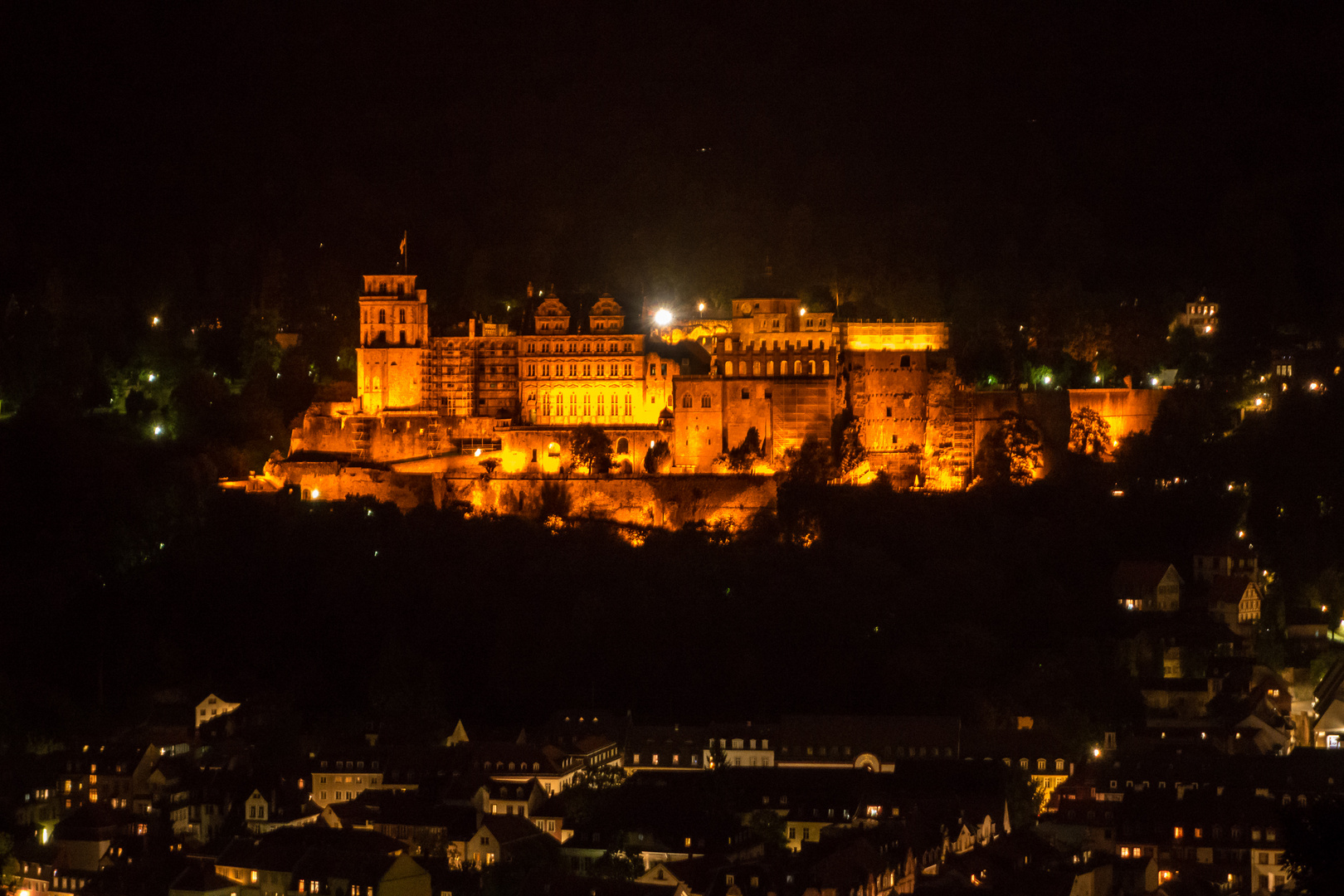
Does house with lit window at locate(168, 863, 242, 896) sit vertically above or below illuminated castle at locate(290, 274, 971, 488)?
below

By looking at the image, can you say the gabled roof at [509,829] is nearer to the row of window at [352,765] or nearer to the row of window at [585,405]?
the row of window at [352,765]

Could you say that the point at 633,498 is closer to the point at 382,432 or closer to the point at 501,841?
the point at 382,432

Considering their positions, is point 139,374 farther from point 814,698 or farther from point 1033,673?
point 1033,673

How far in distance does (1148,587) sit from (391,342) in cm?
2167

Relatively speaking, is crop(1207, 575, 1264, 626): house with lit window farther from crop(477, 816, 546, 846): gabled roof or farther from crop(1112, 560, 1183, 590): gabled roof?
crop(477, 816, 546, 846): gabled roof

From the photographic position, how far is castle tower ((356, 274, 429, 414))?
63375mm

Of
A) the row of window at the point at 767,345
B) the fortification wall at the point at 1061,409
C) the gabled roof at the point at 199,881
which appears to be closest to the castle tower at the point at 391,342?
the row of window at the point at 767,345

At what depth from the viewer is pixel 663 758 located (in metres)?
50.6

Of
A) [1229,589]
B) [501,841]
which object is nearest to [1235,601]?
[1229,589]

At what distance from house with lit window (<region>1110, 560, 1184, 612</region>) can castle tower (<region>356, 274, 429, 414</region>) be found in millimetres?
19723

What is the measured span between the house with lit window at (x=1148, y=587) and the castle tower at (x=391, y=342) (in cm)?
1972

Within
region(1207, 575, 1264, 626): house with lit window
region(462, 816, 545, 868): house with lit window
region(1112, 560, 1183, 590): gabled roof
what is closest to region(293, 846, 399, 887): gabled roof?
region(462, 816, 545, 868): house with lit window

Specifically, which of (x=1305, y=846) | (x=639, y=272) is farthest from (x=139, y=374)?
(x=1305, y=846)

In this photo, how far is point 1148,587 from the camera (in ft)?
186
